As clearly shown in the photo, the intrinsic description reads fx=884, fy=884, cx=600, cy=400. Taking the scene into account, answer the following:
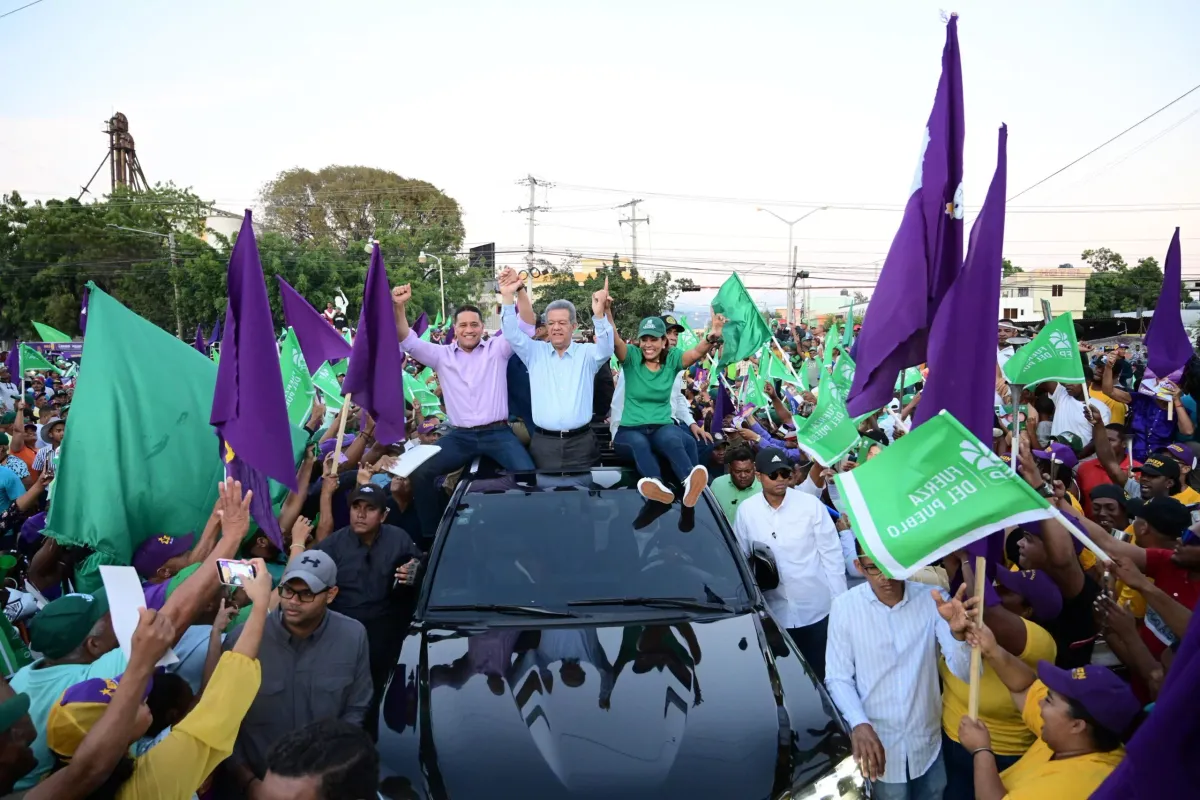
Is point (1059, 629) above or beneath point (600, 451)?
beneath

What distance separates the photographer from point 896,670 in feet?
11.7

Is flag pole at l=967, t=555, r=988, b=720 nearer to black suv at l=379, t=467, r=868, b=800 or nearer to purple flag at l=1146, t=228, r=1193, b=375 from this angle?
black suv at l=379, t=467, r=868, b=800

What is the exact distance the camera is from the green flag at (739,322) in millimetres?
8328

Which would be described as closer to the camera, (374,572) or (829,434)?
(374,572)

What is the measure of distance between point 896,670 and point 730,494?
2.44 meters

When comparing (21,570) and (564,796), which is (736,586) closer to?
(564,796)

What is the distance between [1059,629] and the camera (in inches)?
157

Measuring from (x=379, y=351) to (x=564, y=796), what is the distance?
3.41 meters

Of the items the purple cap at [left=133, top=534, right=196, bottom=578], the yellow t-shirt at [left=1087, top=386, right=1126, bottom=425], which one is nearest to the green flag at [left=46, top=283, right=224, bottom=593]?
the purple cap at [left=133, top=534, right=196, bottom=578]

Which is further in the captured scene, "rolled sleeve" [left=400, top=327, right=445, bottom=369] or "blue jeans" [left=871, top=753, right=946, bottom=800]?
"rolled sleeve" [left=400, top=327, right=445, bottom=369]

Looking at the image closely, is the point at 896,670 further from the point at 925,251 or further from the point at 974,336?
the point at 925,251

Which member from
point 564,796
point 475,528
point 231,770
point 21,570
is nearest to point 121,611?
point 231,770

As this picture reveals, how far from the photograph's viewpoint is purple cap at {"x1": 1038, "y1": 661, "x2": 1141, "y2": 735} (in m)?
2.59

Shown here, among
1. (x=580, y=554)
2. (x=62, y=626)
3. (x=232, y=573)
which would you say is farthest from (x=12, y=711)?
(x=580, y=554)
